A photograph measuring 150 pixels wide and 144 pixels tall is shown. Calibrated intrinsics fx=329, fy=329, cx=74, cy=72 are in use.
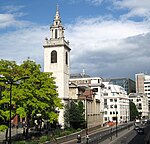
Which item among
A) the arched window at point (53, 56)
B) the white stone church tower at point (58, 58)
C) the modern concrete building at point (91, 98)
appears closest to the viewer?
the white stone church tower at point (58, 58)

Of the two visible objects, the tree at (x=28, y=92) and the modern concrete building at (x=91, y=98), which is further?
the modern concrete building at (x=91, y=98)

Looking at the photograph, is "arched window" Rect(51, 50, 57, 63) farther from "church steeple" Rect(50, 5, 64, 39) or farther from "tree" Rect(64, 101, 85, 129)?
"tree" Rect(64, 101, 85, 129)

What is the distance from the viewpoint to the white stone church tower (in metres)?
94.1

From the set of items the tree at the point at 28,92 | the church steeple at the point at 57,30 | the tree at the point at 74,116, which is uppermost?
the church steeple at the point at 57,30

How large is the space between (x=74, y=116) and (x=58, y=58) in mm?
17756

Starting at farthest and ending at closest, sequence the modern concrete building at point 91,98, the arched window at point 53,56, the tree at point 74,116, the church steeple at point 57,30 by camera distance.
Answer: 1. the modern concrete building at point 91,98
2. the church steeple at point 57,30
3. the arched window at point 53,56
4. the tree at point 74,116

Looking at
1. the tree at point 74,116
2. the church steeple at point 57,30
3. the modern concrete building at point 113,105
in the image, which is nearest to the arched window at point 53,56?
the church steeple at point 57,30

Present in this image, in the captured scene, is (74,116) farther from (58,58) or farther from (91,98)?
(91,98)

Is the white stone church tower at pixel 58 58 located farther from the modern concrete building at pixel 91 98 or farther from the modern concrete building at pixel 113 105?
the modern concrete building at pixel 113 105

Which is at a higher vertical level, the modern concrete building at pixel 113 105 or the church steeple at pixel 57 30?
the church steeple at pixel 57 30

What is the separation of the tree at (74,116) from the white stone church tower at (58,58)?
12.0 feet

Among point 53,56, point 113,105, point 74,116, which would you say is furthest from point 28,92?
point 113,105

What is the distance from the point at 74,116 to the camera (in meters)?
88.6

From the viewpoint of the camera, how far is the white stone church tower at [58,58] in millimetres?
94062
